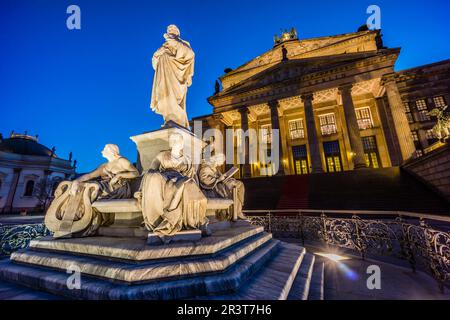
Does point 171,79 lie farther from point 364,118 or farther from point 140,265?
A: point 364,118

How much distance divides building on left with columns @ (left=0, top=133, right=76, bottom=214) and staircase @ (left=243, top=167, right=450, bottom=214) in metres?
33.2

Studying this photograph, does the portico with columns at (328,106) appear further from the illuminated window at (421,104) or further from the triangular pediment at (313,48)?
the illuminated window at (421,104)

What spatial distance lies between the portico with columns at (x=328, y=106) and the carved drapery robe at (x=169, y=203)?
53.6 ft

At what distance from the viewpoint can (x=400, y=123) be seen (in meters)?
15.1

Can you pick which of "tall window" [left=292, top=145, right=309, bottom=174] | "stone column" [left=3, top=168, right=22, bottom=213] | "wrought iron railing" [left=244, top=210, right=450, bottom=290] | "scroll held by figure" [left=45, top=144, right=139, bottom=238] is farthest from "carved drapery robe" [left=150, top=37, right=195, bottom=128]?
"stone column" [left=3, top=168, right=22, bottom=213]

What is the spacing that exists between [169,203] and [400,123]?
20.5 metres

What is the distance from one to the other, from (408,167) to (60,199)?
731 inches

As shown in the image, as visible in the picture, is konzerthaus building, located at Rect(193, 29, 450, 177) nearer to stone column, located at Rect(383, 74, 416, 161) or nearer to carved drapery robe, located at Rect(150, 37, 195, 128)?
stone column, located at Rect(383, 74, 416, 161)

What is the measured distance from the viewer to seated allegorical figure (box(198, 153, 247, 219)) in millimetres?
3314

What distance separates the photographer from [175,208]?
2232 millimetres

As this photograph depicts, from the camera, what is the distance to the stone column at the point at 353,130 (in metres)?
15.5

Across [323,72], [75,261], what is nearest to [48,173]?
[75,261]

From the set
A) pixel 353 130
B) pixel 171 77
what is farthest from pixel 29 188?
pixel 353 130
